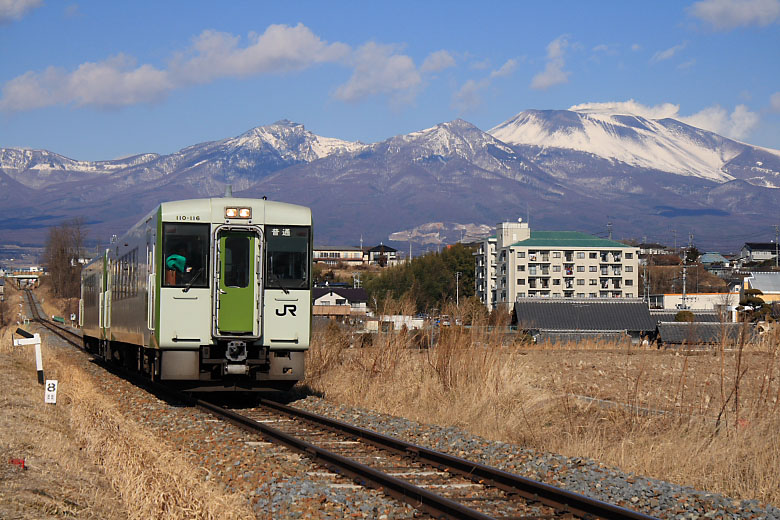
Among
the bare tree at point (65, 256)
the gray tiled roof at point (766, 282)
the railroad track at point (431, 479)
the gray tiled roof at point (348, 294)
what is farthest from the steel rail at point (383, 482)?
the bare tree at point (65, 256)

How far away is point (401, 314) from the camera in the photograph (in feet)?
55.8

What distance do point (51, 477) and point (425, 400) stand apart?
24.6 feet

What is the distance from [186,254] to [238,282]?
90 centimetres

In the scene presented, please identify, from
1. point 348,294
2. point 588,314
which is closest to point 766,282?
point 588,314

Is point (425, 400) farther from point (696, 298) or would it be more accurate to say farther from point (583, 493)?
point (696, 298)

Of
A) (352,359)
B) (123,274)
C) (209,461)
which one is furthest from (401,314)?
(209,461)

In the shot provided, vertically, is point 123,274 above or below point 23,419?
above

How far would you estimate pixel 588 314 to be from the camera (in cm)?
6781

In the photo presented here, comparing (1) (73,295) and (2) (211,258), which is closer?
(2) (211,258)

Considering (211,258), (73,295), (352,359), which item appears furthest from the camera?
(73,295)

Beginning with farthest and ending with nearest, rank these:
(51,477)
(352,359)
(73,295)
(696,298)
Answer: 1. (73,295)
2. (696,298)
3. (352,359)
4. (51,477)

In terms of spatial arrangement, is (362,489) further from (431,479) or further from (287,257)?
(287,257)

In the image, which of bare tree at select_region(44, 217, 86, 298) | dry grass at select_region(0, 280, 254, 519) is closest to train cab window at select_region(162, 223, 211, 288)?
dry grass at select_region(0, 280, 254, 519)

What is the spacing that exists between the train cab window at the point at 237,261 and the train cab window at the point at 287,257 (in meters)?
0.31
